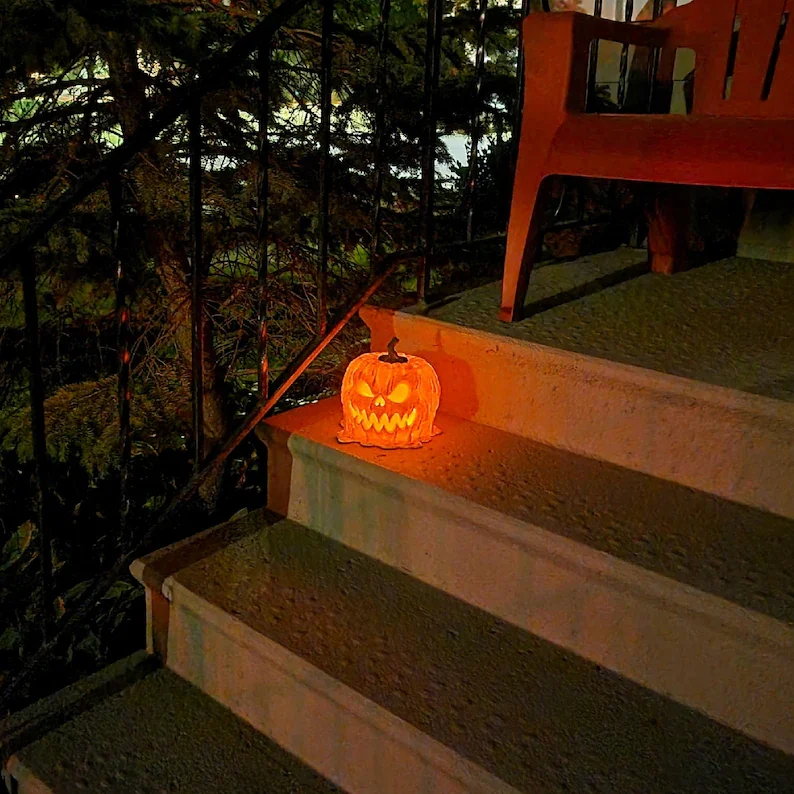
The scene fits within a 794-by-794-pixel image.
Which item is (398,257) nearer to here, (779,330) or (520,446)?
(520,446)

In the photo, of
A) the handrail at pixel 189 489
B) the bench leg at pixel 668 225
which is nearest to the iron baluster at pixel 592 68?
the bench leg at pixel 668 225

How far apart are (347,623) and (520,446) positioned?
54 cm

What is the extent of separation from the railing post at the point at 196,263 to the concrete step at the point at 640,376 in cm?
49

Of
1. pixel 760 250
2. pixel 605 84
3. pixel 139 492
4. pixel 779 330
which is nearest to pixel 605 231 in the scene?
pixel 760 250

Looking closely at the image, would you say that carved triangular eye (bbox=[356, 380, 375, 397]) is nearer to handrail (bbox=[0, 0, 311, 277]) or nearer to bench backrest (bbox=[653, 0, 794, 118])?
handrail (bbox=[0, 0, 311, 277])

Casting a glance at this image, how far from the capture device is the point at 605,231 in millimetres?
2666

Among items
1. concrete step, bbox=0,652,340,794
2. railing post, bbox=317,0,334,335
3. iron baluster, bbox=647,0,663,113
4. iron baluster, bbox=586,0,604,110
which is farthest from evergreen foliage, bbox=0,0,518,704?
concrete step, bbox=0,652,340,794

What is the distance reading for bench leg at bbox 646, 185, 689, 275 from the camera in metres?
2.22

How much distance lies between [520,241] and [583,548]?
0.80 meters

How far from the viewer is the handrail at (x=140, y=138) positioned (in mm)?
1357

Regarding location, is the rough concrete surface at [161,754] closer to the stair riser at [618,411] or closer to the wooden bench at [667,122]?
the stair riser at [618,411]

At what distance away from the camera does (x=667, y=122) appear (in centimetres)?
165

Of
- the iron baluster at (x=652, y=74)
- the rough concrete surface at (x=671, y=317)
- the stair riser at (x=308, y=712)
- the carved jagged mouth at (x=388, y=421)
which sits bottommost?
the stair riser at (x=308, y=712)

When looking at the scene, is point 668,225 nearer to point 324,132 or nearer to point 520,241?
point 520,241
